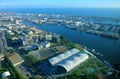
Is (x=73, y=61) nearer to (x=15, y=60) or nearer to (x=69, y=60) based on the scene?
(x=69, y=60)

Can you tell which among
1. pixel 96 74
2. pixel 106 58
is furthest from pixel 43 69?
pixel 106 58

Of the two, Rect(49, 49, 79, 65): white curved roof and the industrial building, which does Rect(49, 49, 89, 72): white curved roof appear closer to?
Rect(49, 49, 79, 65): white curved roof

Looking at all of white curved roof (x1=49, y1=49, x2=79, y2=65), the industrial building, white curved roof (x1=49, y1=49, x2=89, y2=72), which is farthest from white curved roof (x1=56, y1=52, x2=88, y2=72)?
the industrial building

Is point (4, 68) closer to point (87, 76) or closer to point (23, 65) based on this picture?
point (23, 65)

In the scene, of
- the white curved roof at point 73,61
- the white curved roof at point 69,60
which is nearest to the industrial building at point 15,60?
the white curved roof at point 69,60

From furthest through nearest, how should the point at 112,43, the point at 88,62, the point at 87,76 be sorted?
the point at 112,43 → the point at 88,62 → the point at 87,76

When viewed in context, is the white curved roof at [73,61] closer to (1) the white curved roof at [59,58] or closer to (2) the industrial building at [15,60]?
(1) the white curved roof at [59,58]

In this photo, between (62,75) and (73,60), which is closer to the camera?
(62,75)

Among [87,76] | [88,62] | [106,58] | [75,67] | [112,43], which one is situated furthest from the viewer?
[112,43]

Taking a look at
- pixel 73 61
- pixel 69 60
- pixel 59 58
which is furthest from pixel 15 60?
pixel 73 61

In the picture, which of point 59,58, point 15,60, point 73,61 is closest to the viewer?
point 73,61
